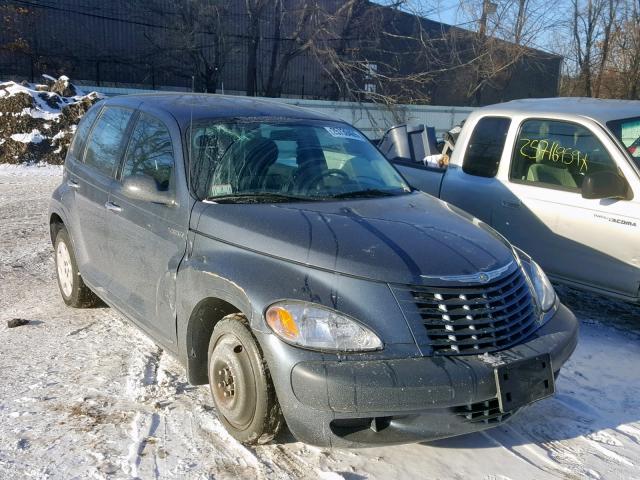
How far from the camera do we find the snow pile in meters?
14.0

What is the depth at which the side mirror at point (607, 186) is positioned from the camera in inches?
200

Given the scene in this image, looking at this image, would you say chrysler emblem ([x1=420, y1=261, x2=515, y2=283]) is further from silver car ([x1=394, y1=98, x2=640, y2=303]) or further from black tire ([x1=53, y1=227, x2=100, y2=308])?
black tire ([x1=53, y1=227, x2=100, y2=308])

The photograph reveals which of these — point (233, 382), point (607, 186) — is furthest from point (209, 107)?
point (607, 186)

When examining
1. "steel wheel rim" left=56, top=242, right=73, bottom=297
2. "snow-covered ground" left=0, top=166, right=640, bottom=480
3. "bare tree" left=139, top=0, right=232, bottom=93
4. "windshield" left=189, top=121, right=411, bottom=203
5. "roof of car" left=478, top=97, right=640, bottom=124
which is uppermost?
"bare tree" left=139, top=0, right=232, bottom=93

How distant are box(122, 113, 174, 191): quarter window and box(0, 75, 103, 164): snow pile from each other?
10.5 meters

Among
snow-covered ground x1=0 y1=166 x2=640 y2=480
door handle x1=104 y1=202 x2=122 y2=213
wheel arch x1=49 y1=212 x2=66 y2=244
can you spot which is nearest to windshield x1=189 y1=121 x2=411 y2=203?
door handle x1=104 y1=202 x2=122 y2=213

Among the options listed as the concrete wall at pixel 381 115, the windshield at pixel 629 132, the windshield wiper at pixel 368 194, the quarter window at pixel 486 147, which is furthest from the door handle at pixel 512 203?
the concrete wall at pixel 381 115

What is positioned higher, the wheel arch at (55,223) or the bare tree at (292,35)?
the bare tree at (292,35)

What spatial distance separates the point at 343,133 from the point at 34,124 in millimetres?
11677

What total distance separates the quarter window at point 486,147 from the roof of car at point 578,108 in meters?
0.14

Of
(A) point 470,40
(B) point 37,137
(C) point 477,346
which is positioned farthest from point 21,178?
(A) point 470,40

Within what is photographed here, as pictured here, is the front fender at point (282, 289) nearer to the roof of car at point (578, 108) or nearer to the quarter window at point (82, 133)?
the quarter window at point (82, 133)

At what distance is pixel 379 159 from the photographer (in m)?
4.86

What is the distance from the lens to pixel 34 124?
14.4 metres
